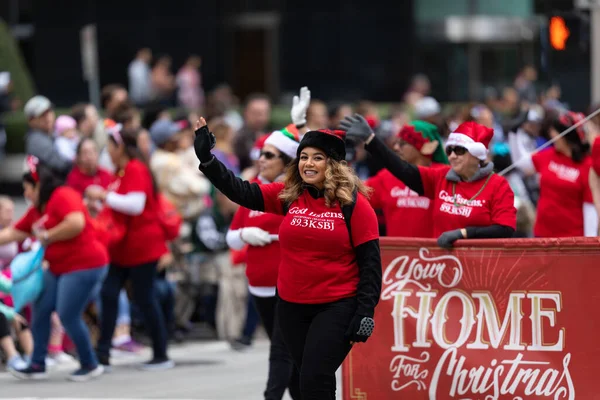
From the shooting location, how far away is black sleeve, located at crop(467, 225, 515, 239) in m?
8.35

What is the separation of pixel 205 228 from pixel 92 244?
307cm

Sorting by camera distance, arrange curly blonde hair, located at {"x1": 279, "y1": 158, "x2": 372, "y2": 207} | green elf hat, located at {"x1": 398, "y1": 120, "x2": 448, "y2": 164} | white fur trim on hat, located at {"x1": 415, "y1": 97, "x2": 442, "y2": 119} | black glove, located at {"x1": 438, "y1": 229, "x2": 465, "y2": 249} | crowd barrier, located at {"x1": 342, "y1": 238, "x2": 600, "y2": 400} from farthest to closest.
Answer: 1. white fur trim on hat, located at {"x1": 415, "y1": 97, "x2": 442, "y2": 119}
2. green elf hat, located at {"x1": 398, "y1": 120, "x2": 448, "y2": 164}
3. black glove, located at {"x1": 438, "y1": 229, "x2": 465, "y2": 249}
4. crowd barrier, located at {"x1": 342, "y1": 238, "x2": 600, "y2": 400}
5. curly blonde hair, located at {"x1": 279, "y1": 158, "x2": 372, "y2": 207}

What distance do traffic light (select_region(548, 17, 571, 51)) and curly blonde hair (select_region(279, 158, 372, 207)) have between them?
22.7 feet

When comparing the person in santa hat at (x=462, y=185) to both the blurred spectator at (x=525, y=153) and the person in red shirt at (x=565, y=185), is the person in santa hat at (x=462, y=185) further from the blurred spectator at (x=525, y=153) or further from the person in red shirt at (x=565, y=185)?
the blurred spectator at (x=525, y=153)

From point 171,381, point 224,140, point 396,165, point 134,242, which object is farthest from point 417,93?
point 396,165

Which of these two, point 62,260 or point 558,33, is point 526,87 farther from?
point 62,260

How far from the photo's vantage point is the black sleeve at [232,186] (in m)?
7.54

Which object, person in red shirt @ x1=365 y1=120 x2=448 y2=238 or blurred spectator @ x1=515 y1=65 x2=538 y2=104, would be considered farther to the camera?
blurred spectator @ x1=515 y1=65 x2=538 y2=104

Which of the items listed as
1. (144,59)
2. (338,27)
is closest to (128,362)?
(144,59)

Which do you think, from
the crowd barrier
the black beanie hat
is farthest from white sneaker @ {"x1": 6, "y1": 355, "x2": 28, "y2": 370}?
the black beanie hat

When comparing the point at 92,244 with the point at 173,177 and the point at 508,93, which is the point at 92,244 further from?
the point at 508,93

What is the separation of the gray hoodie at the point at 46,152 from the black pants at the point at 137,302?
1319 millimetres

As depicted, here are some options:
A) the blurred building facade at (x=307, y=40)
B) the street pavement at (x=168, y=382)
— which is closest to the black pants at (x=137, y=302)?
the street pavement at (x=168, y=382)

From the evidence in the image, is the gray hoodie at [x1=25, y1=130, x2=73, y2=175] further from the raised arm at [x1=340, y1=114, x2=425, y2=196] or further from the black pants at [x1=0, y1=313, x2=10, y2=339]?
the raised arm at [x1=340, y1=114, x2=425, y2=196]
